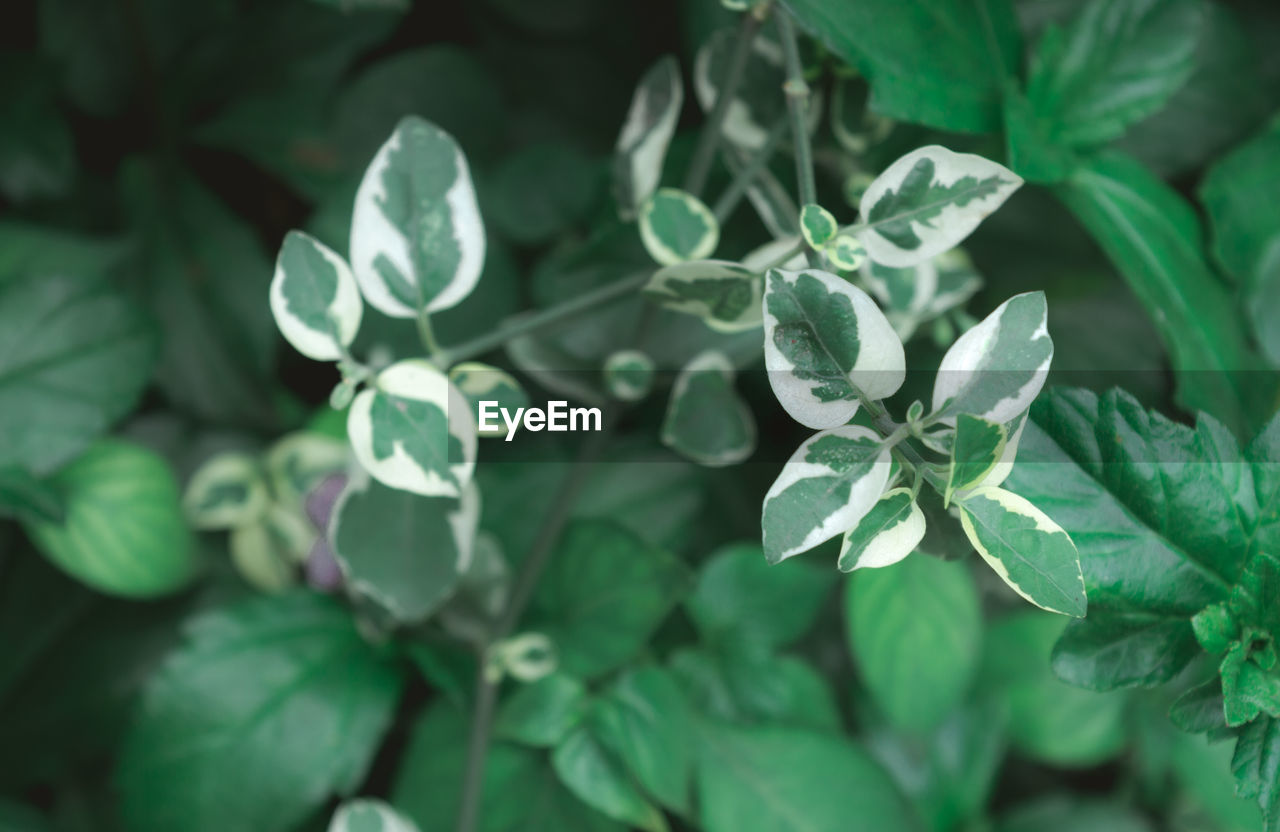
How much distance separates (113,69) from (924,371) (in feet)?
2.68

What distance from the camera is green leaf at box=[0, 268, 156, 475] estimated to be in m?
0.71

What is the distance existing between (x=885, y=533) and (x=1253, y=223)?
1.78ft

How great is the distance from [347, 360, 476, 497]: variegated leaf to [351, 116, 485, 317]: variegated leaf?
0.05 meters

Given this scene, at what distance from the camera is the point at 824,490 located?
381 mm

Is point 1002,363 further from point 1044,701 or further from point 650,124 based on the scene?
point 1044,701

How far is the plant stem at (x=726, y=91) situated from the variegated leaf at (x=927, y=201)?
0.15 metres

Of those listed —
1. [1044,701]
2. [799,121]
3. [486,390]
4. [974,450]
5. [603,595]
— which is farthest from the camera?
[1044,701]

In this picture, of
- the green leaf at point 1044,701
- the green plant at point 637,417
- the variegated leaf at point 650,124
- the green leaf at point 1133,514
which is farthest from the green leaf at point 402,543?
the green leaf at point 1044,701

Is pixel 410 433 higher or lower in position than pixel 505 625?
higher

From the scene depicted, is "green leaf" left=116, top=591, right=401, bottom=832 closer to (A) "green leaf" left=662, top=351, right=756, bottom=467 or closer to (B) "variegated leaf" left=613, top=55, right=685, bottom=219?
(A) "green leaf" left=662, top=351, right=756, bottom=467

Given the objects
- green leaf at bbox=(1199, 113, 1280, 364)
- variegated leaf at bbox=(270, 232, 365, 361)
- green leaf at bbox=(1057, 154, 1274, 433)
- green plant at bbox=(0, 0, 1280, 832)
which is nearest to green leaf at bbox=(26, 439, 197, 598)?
green plant at bbox=(0, 0, 1280, 832)

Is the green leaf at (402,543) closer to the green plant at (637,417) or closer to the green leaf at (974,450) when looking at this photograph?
the green plant at (637,417)

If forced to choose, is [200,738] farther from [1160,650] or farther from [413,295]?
[1160,650]

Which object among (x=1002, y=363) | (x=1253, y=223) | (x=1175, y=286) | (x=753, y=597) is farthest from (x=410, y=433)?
(x=1253, y=223)
